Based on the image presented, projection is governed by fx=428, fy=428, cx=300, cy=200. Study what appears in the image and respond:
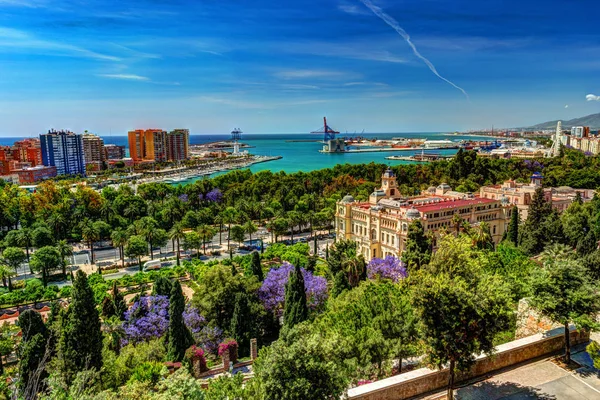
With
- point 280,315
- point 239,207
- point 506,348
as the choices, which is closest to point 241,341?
point 280,315

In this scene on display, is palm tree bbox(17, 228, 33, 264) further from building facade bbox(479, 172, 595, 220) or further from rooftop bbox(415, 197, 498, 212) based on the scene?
building facade bbox(479, 172, 595, 220)

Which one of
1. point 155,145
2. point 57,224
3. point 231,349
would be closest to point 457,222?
point 231,349

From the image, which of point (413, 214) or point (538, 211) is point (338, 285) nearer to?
point (413, 214)

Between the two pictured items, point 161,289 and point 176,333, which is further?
point 161,289

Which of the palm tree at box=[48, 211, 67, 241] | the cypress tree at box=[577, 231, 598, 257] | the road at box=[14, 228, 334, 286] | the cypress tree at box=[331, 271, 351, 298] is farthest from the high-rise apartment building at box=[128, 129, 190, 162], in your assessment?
the cypress tree at box=[577, 231, 598, 257]

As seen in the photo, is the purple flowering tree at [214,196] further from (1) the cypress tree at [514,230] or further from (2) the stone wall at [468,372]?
(2) the stone wall at [468,372]

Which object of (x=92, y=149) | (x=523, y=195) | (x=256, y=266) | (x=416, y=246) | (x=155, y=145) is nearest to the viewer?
(x=416, y=246)

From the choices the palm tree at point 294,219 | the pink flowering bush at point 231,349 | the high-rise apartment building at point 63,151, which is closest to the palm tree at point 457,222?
the palm tree at point 294,219
